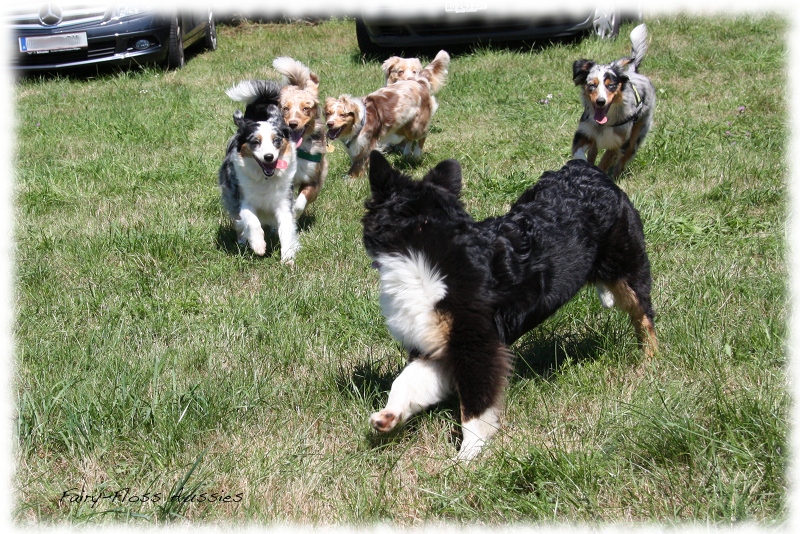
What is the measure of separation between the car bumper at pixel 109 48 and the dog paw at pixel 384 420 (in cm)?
975

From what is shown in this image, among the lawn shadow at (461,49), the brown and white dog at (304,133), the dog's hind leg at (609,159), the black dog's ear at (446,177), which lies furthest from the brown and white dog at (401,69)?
the black dog's ear at (446,177)

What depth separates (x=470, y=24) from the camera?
11.5 metres

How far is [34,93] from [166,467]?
9.75 metres

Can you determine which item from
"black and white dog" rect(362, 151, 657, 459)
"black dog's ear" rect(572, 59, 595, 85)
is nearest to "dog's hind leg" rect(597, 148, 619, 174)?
"black dog's ear" rect(572, 59, 595, 85)

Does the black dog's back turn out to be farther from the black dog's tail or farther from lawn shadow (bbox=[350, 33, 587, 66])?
lawn shadow (bbox=[350, 33, 587, 66])

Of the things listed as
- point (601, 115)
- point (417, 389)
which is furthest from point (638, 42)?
point (417, 389)

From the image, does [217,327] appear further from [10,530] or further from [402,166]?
[402,166]

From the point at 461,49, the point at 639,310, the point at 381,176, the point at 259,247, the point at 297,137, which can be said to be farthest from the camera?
the point at 461,49

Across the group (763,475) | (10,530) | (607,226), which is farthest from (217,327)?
(763,475)

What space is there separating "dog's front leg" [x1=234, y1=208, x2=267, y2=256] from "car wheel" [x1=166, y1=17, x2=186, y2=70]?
725 centimetres

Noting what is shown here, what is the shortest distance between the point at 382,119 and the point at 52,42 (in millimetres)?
5630

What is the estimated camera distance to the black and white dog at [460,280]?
2.88 m

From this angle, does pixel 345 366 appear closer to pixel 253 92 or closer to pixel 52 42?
pixel 253 92

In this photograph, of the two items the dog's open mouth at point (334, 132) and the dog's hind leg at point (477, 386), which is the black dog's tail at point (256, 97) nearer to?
the dog's open mouth at point (334, 132)
